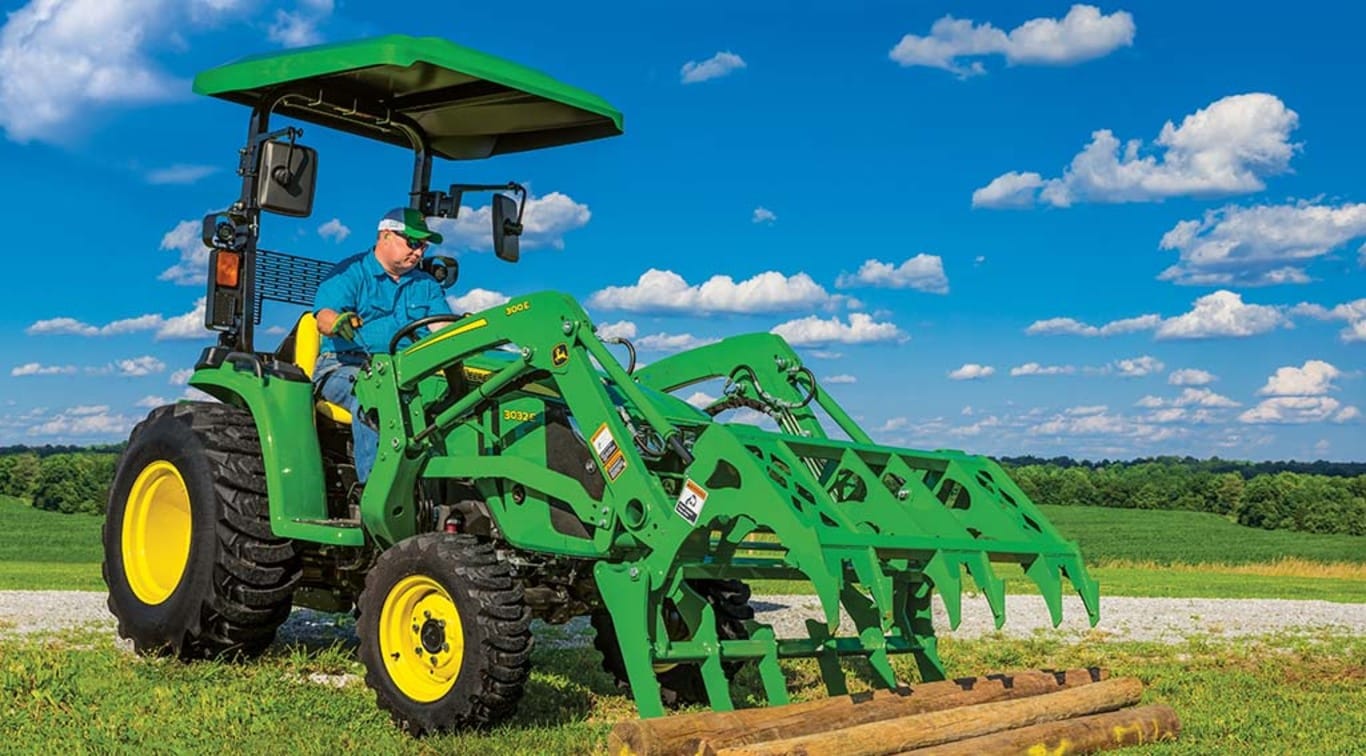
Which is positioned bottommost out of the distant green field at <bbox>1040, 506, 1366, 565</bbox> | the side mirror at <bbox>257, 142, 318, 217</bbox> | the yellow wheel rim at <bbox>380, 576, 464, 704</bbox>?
the distant green field at <bbox>1040, 506, 1366, 565</bbox>

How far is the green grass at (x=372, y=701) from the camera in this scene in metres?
6.43

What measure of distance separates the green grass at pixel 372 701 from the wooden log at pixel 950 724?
377 mm

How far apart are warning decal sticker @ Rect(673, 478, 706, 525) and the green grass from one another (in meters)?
1.25

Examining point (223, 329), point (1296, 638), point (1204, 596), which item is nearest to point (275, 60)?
point (223, 329)

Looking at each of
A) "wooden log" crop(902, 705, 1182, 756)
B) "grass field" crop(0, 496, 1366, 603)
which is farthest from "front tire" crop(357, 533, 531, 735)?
"grass field" crop(0, 496, 1366, 603)

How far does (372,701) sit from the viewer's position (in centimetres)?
743

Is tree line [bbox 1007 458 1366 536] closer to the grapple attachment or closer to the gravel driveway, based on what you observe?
the gravel driveway

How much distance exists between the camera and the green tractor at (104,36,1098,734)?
20.3 feet

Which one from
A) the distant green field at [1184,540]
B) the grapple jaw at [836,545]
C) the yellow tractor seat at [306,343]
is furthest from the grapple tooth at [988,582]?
the distant green field at [1184,540]

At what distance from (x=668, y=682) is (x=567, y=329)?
2.42 meters

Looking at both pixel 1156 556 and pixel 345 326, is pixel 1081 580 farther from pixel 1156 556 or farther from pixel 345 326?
pixel 1156 556

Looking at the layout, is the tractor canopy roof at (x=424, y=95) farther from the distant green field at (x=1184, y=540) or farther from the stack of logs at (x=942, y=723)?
the distant green field at (x=1184, y=540)

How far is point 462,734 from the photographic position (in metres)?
6.33

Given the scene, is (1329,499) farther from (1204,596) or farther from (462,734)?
(462,734)
